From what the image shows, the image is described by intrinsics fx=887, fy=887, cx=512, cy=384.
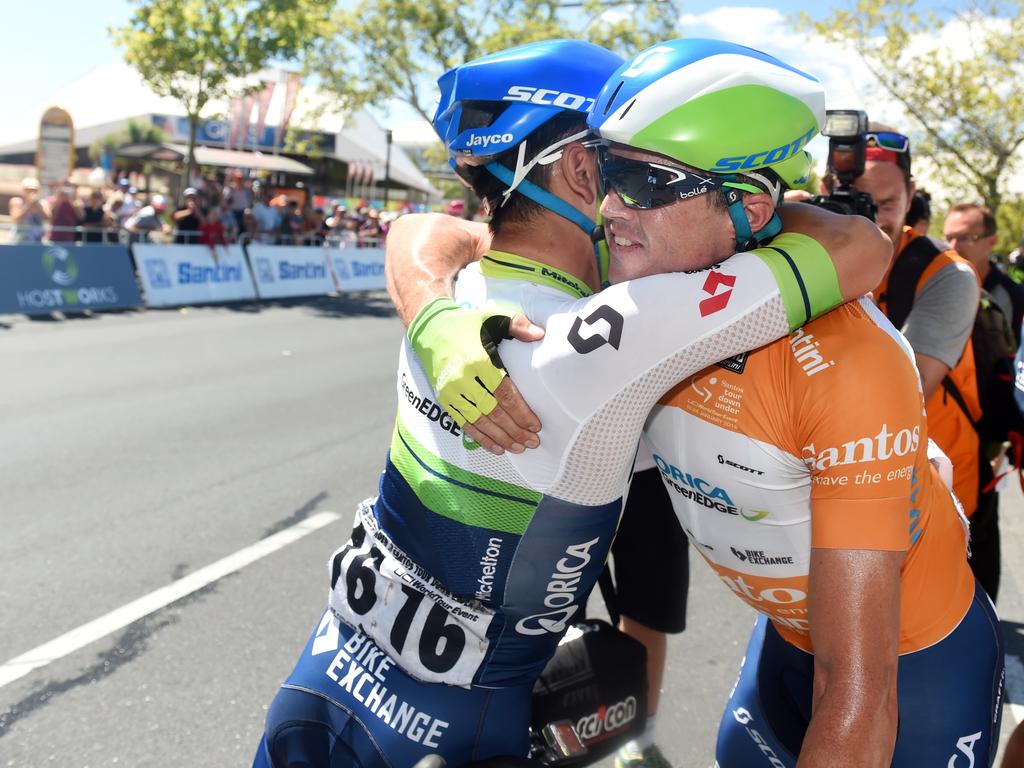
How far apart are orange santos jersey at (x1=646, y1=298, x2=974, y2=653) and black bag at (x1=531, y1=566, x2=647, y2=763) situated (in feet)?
0.92

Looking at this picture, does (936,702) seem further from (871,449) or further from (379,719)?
(379,719)

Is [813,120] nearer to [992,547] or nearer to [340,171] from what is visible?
[992,547]

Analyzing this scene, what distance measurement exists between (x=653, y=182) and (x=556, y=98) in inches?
11.6

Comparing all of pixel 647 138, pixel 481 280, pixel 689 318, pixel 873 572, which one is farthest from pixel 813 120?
pixel 873 572

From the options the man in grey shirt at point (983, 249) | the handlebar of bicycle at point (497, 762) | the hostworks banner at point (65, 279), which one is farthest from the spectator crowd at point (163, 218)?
the handlebar of bicycle at point (497, 762)

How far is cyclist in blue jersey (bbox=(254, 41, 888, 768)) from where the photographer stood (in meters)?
1.42

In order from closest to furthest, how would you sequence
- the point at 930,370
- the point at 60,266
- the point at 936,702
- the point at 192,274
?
the point at 936,702, the point at 930,370, the point at 60,266, the point at 192,274

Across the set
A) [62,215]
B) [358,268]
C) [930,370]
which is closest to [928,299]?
[930,370]

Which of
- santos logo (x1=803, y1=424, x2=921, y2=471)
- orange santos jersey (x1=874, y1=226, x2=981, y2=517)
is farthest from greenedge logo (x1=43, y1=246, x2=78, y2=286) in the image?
santos logo (x1=803, y1=424, x2=921, y2=471)

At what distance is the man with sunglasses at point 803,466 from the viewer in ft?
4.55

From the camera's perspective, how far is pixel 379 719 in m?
1.53

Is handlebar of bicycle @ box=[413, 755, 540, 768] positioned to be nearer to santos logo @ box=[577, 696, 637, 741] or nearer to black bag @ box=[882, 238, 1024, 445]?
santos logo @ box=[577, 696, 637, 741]

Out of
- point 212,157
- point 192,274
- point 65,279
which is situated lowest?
point 192,274

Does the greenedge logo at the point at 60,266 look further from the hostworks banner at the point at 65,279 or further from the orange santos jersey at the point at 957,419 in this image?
the orange santos jersey at the point at 957,419
